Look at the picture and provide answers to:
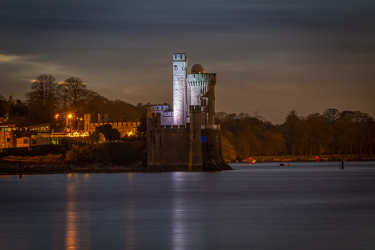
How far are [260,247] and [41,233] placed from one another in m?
7.10

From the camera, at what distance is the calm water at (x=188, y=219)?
19438 mm

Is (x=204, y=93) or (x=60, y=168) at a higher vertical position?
(x=204, y=93)

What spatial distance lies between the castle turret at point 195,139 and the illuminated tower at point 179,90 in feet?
14.3

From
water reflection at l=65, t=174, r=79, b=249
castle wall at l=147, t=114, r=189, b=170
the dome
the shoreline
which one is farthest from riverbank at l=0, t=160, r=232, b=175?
water reflection at l=65, t=174, r=79, b=249

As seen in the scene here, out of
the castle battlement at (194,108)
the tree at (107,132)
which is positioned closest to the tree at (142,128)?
the tree at (107,132)

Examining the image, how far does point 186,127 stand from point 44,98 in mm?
32526

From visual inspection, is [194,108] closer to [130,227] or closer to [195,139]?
[195,139]

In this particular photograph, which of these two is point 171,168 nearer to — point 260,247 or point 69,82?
point 69,82

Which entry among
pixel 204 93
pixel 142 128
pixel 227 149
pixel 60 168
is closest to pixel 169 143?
pixel 204 93

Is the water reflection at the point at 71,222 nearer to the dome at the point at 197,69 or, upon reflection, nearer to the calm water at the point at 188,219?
the calm water at the point at 188,219

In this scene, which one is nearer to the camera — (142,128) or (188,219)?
(188,219)

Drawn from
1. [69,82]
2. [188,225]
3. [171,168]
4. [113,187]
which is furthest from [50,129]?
[188,225]

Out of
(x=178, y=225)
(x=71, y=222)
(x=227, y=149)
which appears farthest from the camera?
(x=227, y=149)

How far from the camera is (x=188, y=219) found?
84.1 ft
